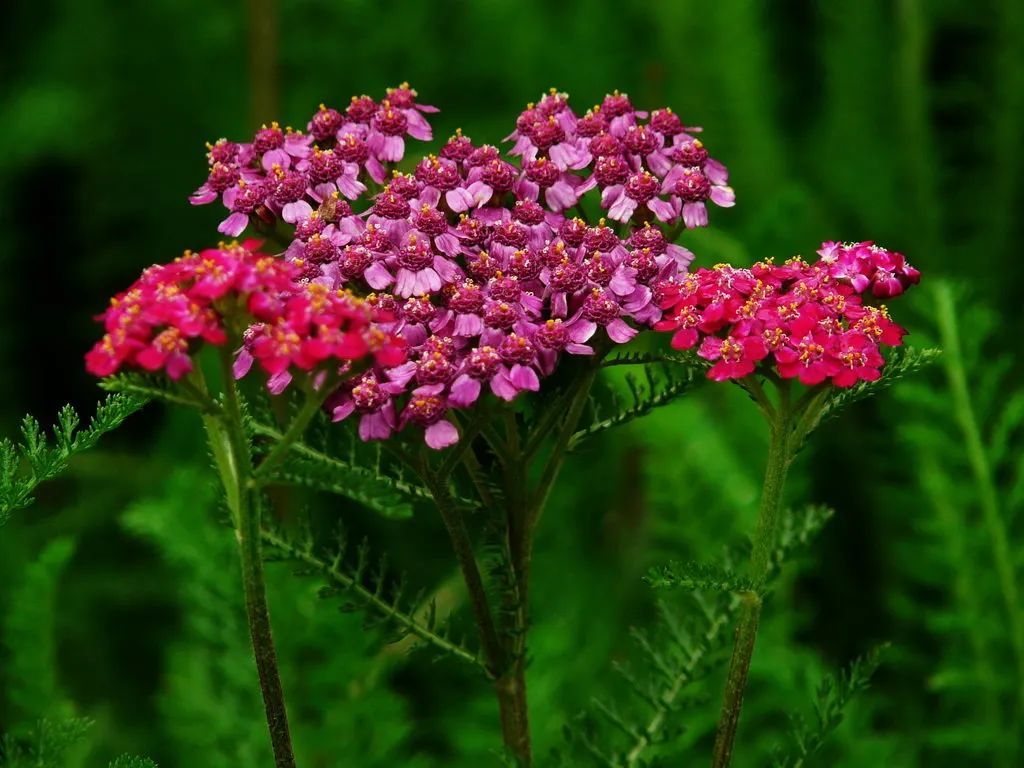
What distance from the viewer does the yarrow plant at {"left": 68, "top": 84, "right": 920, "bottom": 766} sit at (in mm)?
1147

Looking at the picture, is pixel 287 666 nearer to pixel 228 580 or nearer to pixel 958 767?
pixel 228 580

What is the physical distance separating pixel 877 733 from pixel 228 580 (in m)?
1.44

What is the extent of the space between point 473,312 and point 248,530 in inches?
11.6

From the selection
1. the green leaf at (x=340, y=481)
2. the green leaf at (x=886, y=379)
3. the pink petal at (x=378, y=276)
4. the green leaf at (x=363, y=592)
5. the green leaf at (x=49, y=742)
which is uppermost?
the green leaf at (x=886, y=379)

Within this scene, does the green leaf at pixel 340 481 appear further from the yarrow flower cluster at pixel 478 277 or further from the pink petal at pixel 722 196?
the pink petal at pixel 722 196

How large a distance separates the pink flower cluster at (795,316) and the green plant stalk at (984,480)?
93cm

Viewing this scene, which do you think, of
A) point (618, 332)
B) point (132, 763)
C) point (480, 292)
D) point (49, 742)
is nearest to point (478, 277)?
point (480, 292)

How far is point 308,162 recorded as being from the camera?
1.43 metres

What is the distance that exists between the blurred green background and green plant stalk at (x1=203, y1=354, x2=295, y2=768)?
73 centimetres

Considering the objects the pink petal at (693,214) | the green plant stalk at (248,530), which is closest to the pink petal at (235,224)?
the green plant stalk at (248,530)

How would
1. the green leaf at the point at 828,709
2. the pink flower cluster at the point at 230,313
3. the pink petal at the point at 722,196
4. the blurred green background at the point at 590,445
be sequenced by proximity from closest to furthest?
1. the pink flower cluster at the point at 230,313
2. the green leaf at the point at 828,709
3. the pink petal at the point at 722,196
4. the blurred green background at the point at 590,445

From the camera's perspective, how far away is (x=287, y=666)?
84.7 inches

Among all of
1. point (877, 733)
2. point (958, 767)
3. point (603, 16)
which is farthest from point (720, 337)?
point (603, 16)

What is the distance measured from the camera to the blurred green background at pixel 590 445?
2.18m
